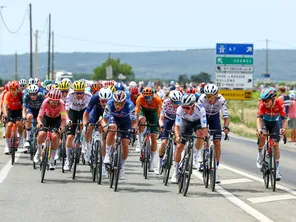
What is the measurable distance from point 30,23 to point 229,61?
37521 mm

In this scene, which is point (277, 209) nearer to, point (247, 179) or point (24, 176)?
point (247, 179)

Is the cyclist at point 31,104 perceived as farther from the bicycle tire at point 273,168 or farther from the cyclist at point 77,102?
the bicycle tire at point 273,168

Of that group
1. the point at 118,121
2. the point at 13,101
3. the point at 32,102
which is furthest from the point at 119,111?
the point at 13,101

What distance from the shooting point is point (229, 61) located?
3688 cm

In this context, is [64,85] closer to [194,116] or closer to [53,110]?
[53,110]

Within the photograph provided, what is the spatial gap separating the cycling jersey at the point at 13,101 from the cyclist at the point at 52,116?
3542 mm

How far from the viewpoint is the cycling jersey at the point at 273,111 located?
13836 millimetres

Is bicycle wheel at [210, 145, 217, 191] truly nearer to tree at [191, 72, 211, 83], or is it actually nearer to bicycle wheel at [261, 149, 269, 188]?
bicycle wheel at [261, 149, 269, 188]

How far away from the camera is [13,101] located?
18.9 meters

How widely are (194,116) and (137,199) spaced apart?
2.06m

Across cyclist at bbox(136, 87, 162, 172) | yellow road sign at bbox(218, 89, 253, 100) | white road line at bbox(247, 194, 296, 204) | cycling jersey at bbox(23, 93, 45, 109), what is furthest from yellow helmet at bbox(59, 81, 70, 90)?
yellow road sign at bbox(218, 89, 253, 100)

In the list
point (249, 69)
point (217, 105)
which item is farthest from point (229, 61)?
point (217, 105)

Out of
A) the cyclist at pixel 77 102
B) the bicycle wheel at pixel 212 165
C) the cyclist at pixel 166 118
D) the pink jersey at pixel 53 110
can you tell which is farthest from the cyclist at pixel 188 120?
the cyclist at pixel 77 102

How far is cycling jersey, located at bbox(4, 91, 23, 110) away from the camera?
1880 cm
